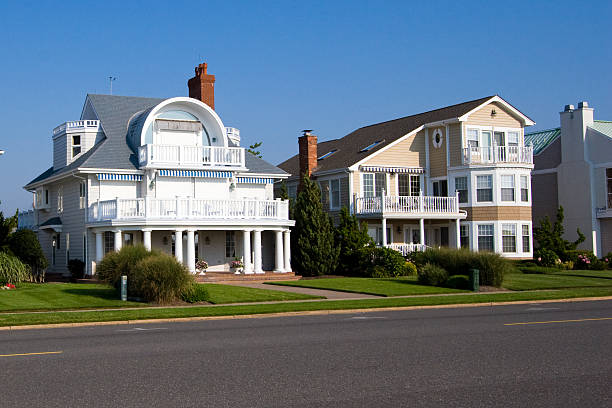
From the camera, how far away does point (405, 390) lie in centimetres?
902

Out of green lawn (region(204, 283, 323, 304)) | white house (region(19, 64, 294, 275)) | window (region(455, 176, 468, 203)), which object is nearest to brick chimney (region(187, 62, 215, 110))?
white house (region(19, 64, 294, 275))

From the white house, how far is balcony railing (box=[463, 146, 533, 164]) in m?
10.2

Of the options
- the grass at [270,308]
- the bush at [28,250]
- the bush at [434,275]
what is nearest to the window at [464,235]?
the bush at [434,275]

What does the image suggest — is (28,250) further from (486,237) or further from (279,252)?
(486,237)

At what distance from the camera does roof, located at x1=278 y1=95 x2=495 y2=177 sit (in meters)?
40.9

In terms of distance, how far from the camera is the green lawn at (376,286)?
2617 centimetres

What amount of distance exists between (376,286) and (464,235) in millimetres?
13623

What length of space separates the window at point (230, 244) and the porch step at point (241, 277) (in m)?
2.83

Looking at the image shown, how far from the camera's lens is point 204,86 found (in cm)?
3953

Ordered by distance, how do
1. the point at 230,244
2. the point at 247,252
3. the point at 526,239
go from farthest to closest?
the point at 526,239
the point at 230,244
the point at 247,252

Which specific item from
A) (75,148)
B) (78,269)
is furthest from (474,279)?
(75,148)

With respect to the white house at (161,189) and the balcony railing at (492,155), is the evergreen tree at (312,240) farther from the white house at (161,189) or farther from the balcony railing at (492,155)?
the balcony railing at (492,155)

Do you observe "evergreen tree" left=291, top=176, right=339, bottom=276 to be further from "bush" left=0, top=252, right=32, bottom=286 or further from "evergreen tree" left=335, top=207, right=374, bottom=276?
"bush" left=0, top=252, right=32, bottom=286

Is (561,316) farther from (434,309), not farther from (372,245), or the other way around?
(372,245)
